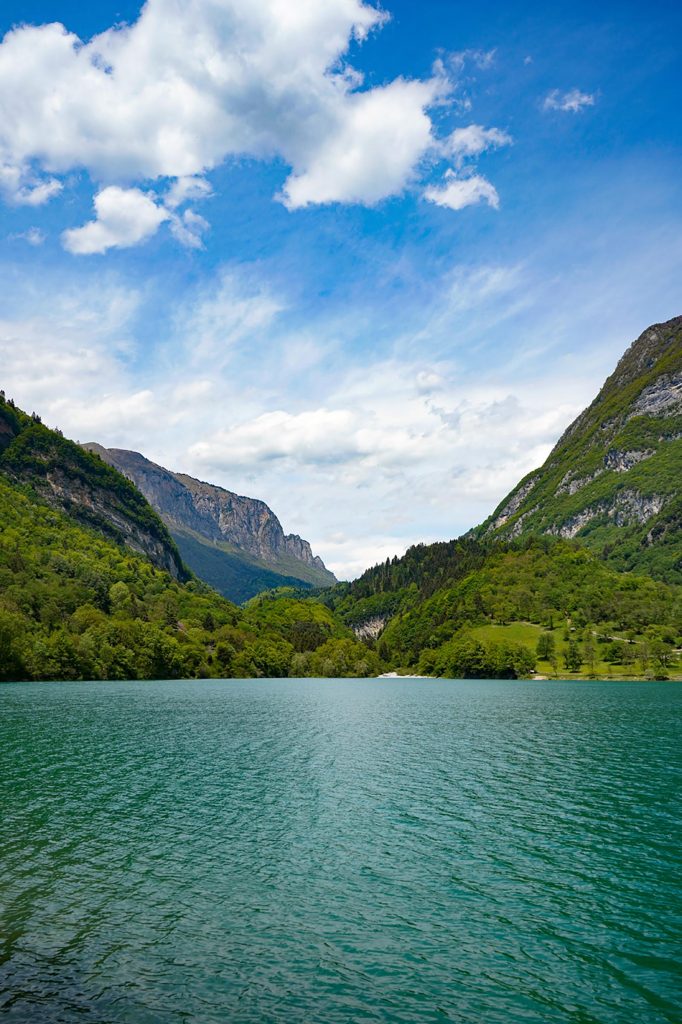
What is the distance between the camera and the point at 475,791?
176 feet

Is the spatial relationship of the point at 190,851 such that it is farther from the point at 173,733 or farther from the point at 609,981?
the point at 173,733

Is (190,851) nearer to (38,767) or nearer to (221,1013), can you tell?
(221,1013)

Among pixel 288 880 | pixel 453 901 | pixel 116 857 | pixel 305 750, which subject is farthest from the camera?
pixel 305 750

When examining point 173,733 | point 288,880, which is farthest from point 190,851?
point 173,733

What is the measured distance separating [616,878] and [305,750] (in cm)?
4720

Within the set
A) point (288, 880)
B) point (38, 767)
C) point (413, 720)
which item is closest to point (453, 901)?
point (288, 880)

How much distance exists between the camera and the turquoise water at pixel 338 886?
21969mm

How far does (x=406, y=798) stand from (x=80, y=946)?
3163 centimetres

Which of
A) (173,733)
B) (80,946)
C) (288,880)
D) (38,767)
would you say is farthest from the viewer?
(173,733)

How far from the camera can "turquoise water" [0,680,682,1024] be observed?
72.1ft

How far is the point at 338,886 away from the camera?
3306cm

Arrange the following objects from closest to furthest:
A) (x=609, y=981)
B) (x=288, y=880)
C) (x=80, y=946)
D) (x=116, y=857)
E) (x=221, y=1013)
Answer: (x=221, y=1013)
(x=609, y=981)
(x=80, y=946)
(x=288, y=880)
(x=116, y=857)

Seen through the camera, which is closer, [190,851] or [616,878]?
[616,878]

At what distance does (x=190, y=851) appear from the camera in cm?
3738
